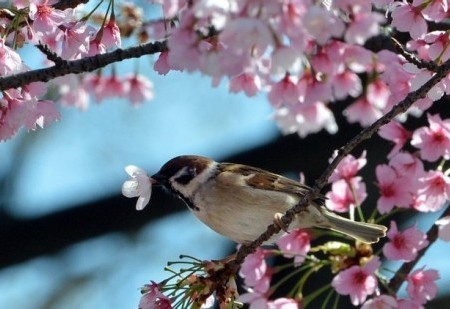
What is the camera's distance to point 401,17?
2611 millimetres

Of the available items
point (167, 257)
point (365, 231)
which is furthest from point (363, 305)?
point (167, 257)

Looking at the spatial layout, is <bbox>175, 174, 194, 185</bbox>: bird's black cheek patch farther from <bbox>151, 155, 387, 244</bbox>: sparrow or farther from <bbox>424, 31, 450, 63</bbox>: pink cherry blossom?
<bbox>424, 31, 450, 63</bbox>: pink cherry blossom

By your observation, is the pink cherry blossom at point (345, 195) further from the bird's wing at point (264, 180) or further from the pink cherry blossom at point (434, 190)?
the pink cherry blossom at point (434, 190)

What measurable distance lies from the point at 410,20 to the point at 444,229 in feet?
2.73

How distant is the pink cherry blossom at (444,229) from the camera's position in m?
3.18

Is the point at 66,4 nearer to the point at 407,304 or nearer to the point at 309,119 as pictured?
the point at 407,304

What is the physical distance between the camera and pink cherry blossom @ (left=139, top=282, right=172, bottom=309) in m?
2.69

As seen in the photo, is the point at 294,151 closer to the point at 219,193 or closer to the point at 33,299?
the point at 219,193

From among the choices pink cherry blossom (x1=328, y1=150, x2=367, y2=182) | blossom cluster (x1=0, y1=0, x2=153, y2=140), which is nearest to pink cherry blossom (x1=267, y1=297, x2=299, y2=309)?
pink cherry blossom (x1=328, y1=150, x2=367, y2=182)

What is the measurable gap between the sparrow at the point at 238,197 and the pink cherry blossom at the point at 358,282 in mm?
151

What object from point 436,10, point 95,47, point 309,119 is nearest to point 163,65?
point 95,47

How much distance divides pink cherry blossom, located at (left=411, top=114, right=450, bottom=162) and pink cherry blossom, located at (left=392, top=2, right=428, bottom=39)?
675 mm

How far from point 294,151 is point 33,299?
105 inches

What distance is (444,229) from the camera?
320 centimetres
